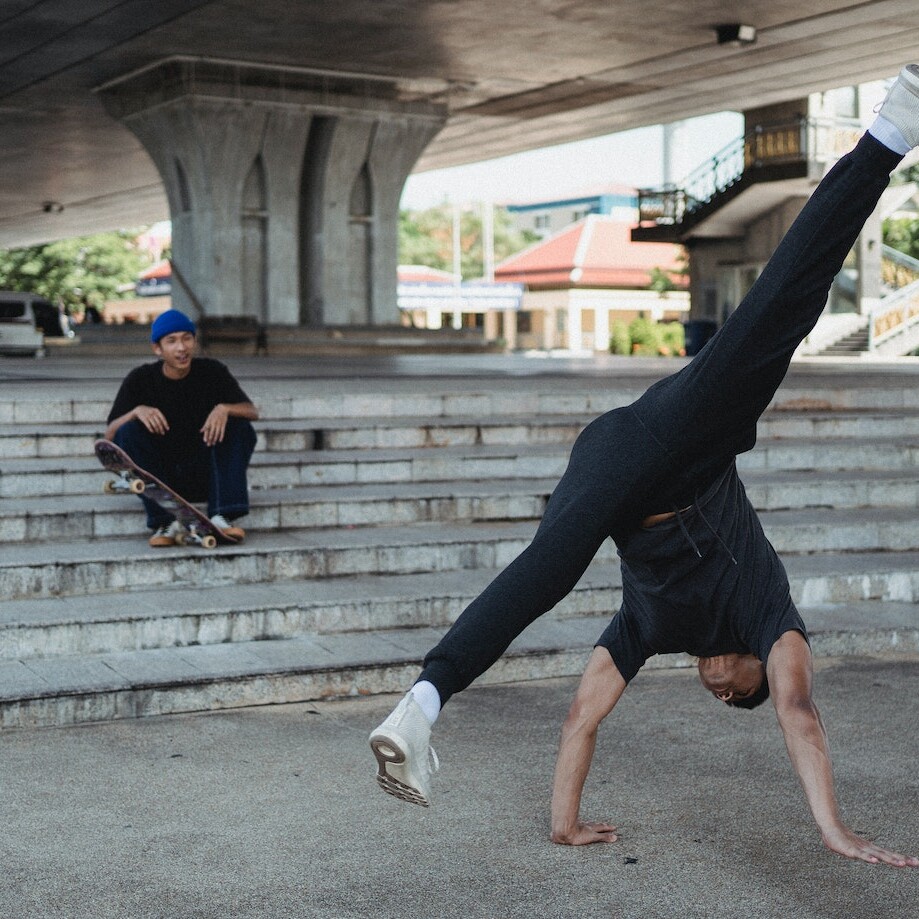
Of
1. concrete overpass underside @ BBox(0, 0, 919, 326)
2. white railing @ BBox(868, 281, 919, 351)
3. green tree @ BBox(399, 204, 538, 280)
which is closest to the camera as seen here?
concrete overpass underside @ BBox(0, 0, 919, 326)

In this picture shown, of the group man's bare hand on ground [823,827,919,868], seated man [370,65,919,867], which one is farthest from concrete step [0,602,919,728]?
man's bare hand on ground [823,827,919,868]

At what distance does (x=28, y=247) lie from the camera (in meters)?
65.1

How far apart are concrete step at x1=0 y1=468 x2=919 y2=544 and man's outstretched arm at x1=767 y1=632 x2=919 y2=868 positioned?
473 centimetres

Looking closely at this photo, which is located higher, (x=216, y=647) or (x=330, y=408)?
(x=330, y=408)

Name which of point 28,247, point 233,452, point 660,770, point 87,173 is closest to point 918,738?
point 660,770

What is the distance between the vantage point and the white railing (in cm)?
3491

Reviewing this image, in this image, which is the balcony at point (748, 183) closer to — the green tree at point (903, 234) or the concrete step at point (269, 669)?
the green tree at point (903, 234)

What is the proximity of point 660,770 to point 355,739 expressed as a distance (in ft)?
3.94

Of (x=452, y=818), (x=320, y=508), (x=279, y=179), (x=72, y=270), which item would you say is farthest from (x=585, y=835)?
(x=72, y=270)

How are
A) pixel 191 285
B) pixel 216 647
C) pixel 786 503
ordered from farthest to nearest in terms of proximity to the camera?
pixel 191 285, pixel 786 503, pixel 216 647

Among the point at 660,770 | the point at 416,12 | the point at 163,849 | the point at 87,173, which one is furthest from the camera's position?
the point at 87,173

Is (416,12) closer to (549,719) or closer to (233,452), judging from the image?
(233,452)

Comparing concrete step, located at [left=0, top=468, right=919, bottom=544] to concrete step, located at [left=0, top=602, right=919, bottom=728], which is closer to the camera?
concrete step, located at [left=0, top=602, right=919, bottom=728]

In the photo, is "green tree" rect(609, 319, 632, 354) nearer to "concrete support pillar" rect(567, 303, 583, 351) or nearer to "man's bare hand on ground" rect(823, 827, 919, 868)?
"concrete support pillar" rect(567, 303, 583, 351)
